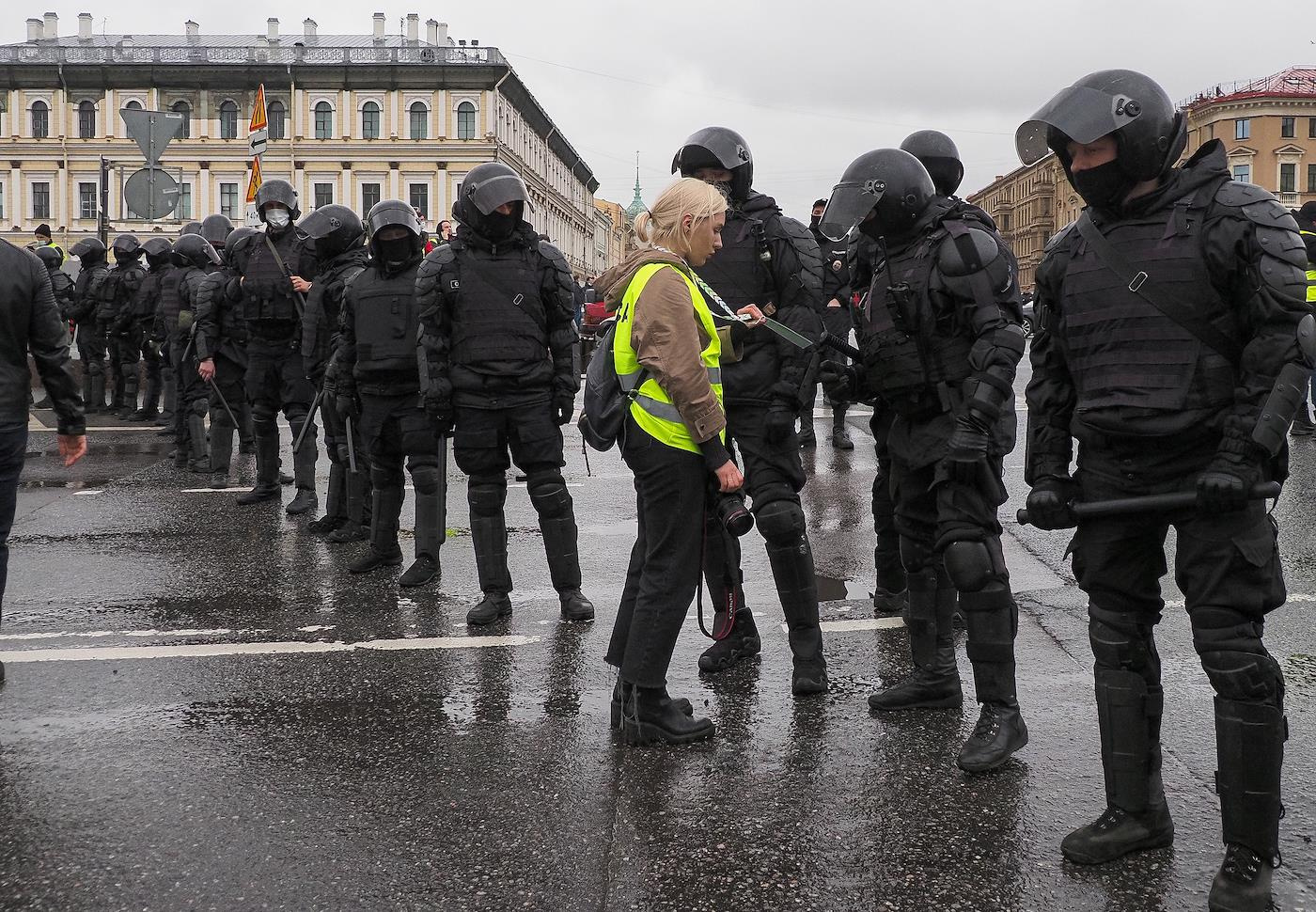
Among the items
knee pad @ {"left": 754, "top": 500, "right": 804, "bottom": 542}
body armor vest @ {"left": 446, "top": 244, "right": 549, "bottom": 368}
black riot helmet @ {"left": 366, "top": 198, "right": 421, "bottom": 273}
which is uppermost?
black riot helmet @ {"left": 366, "top": 198, "right": 421, "bottom": 273}

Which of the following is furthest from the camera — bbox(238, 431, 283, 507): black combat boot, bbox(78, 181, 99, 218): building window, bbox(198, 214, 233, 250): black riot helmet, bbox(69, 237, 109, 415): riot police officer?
bbox(78, 181, 99, 218): building window

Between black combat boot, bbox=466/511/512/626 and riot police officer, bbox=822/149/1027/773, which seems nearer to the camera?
riot police officer, bbox=822/149/1027/773

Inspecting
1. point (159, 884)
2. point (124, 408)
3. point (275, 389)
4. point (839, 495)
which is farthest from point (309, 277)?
point (124, 408)

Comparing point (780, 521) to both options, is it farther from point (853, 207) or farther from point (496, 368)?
point (496, 368)

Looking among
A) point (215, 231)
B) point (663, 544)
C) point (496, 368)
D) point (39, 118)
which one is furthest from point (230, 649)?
point (39, 118)

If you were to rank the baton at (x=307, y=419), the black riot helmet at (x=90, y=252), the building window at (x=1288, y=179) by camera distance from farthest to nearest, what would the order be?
the building window at (x=1288, y=179)
the black riot helmet at (x=90, y=252)
the baton at (x=307, y=419)

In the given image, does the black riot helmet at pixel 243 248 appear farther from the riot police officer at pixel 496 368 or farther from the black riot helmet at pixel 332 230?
the riot police officer at pixel 496 368

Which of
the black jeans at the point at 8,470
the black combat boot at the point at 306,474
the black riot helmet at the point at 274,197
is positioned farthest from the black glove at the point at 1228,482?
the black riot helmet at the point at 274,197

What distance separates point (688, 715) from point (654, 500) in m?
0.78

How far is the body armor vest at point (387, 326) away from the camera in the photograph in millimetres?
7086

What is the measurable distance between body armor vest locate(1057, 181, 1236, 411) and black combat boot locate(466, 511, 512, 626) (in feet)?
11.4

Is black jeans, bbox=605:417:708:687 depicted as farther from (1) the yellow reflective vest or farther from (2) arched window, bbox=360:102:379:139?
(2) arched window, bbox=360:102:379:139

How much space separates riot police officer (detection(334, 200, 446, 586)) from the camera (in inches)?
277

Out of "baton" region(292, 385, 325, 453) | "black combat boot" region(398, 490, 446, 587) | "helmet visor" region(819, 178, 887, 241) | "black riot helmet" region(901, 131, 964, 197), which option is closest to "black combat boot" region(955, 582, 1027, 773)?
"helmet visor" region(819, 178, 887, 241)
